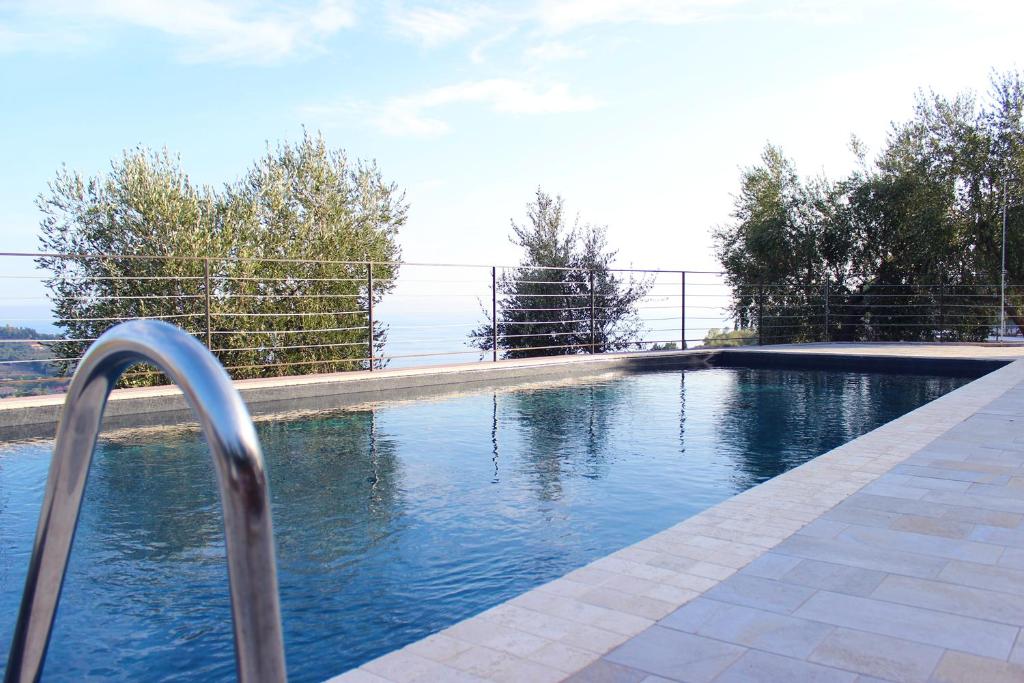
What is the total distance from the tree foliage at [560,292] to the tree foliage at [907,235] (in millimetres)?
2383

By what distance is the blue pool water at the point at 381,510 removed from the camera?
114 inches

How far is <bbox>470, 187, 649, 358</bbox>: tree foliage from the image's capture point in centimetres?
1409

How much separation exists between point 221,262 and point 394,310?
8.42ft

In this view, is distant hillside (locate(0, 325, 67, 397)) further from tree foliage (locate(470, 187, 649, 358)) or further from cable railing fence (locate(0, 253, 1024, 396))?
tree foliage (locate(470, 187, 649, 358))

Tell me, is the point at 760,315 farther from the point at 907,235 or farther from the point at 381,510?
the point at 381,510

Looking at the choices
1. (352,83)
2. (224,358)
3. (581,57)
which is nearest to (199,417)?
(224,358)

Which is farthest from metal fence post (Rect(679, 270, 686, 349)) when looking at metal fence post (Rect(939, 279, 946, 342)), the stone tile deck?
the stone tile deck

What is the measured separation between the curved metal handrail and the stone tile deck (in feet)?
3.53

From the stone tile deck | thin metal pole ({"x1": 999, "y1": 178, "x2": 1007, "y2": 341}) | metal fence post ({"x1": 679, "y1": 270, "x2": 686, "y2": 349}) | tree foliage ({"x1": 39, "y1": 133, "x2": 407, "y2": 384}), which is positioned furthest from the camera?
thin metal pole ({"x1": 999, "y1": 178, "x2": 1007, "y2": 341})

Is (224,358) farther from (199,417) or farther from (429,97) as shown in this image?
(199,417)

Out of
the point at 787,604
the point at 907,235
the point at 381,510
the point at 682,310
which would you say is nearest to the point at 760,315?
the point at 682,310

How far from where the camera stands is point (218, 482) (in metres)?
0.78

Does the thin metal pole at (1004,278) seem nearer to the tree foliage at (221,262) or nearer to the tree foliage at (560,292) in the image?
the tree foliage at (560,292)

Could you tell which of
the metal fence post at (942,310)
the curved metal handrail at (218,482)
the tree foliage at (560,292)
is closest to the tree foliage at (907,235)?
the metal fence post at (942,310)
